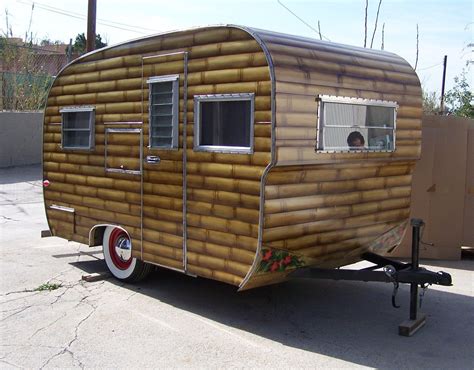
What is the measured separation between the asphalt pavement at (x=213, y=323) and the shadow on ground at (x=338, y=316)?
0.04 feet

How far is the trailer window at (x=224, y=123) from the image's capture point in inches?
198

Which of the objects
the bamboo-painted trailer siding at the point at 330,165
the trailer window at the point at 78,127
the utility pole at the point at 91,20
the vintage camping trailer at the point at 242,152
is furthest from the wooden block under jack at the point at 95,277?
the utility pole at the point at 91,20

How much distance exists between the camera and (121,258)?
22.7 feet

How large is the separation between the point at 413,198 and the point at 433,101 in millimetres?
14048

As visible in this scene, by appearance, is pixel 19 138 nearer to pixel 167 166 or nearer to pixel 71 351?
pixel 167 166

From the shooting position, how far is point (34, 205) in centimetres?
1263

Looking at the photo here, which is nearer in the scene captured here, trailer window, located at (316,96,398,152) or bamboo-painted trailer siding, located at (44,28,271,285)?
bamboo-painted trailer siding, located at (44,28,271,285)

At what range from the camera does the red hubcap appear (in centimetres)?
684

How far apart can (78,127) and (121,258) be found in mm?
1717

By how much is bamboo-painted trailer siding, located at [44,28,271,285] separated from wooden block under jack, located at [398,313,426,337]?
1.54 m

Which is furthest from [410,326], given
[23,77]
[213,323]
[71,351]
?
[23,77]

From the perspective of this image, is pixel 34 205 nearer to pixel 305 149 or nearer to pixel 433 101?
pixel 305 149

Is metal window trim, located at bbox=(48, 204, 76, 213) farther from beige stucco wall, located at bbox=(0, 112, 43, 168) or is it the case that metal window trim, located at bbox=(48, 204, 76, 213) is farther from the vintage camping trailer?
beige stucco wall, located at bbox=(0, 112, 43, 168)

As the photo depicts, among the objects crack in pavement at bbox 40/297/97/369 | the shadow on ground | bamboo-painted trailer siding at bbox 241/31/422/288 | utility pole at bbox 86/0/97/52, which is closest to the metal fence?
utility pole at bbox 86/0/97/52
